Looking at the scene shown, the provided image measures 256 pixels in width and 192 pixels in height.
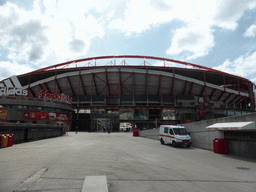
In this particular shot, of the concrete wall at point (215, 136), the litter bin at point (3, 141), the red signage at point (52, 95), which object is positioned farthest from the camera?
the red signage at point (52, 95)

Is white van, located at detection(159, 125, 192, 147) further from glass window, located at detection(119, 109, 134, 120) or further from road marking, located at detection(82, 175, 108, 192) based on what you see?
glass window, located at detection(119, 109, 134, 120)

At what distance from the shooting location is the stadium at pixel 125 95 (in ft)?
157

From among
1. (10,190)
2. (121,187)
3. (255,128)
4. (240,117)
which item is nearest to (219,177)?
(121,187)

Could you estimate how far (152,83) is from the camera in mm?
53719

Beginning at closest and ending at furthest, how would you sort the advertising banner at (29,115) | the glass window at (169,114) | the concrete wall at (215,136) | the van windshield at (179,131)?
the concrete wall at (215,136) < the van windshield at (179,131) < the advertising banner at (29,115) < the glass window at (169,114)

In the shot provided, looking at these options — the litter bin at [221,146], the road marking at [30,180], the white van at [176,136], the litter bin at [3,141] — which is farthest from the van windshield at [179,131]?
the litter bin at [3,141]

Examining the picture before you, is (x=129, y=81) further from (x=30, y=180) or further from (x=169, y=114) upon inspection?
(x=30, y=180)

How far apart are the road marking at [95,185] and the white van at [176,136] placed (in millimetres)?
11588

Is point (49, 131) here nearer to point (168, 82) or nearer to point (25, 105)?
point (25, 105)

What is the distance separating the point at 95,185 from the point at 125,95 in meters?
47.3

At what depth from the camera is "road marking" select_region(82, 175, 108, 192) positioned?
4387mm

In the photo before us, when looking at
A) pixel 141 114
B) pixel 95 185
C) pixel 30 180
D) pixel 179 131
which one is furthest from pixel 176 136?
pixel 141 114

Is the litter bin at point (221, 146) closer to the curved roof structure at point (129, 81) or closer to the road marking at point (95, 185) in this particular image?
the road marking at point (95, 185)

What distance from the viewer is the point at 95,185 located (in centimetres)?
471
